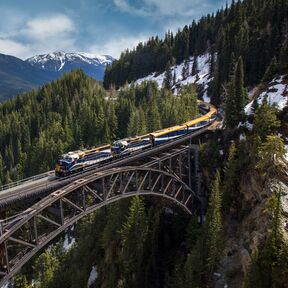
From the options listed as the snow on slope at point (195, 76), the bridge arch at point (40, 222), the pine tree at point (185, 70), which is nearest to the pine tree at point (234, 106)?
the bridge arch at point (40, 222)

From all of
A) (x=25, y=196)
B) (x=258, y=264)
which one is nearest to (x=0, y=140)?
(x=25, y=196)

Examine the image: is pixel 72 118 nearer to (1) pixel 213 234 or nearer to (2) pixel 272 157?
(1) pixel 213 234

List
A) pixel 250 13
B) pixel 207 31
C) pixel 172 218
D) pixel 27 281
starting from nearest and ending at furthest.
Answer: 1. pixel 172 218
2. pixel 27 281
3. pixel 250 13
4. pixel 207 31

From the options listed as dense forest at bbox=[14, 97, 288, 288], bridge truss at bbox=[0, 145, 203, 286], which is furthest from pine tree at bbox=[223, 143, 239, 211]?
bridge truss at bbox=[0, 145, 203, 286]

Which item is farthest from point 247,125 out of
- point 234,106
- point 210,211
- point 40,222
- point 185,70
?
point 185,70

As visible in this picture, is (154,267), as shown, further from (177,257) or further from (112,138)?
(112,138)

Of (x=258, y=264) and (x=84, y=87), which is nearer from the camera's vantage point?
(x=258, y=264)
